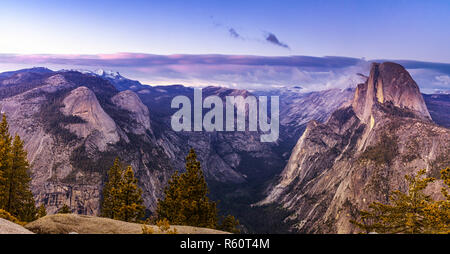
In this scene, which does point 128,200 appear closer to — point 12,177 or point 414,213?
point 12,177

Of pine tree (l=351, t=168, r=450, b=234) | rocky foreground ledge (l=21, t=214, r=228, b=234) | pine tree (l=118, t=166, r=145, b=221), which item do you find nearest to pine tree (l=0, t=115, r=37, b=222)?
pine tree (l=118, t=166, r=145, b=221)

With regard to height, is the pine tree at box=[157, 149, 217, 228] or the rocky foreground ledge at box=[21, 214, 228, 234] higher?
the rocky foreground ledge at box=[21, 214, 228, 234]

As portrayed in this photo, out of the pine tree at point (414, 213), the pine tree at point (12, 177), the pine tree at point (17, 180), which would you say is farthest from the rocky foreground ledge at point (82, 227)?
the pine tree at point (17, 180)

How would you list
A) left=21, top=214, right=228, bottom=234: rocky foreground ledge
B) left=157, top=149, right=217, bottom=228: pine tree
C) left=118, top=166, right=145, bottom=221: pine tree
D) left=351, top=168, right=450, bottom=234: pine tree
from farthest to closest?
left=118, top=166, right=145, bottom=221: pine tree → left=157, top=149, right=217, bottom=228: pine tree → left=351, top=168, right=450, bottom=234: pine tree → left=21, top=214, right=228, bottom=234: rocky foreground ledge

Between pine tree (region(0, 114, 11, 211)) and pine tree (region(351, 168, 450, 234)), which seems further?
pine tree (region(0, 114, 11, 211))

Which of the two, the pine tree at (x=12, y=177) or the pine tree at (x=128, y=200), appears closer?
the pine tree at (x=12, y=177)

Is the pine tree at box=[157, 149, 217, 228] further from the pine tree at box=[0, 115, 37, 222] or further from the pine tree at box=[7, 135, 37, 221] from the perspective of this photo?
the pine tree at box=[7, 135, 37, 221]

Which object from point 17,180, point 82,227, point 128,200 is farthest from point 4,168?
point 82,227

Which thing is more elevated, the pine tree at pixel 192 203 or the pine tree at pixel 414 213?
the pine tree at pixel 414 213

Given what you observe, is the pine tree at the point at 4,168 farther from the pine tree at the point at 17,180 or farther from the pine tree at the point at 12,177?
the pine tree at the point at 17,180

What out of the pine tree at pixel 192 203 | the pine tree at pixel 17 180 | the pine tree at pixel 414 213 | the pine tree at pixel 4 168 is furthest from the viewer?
the pine tree at pixel 17 180

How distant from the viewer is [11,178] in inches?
1721

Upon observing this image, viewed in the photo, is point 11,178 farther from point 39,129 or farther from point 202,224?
point 39,129
